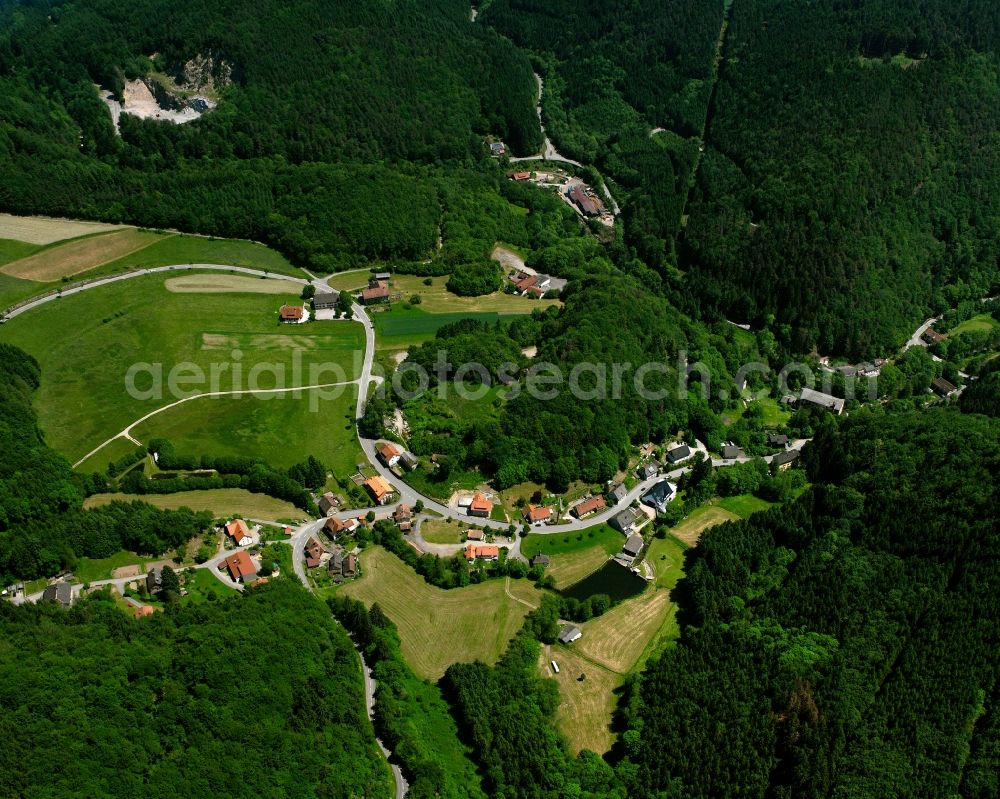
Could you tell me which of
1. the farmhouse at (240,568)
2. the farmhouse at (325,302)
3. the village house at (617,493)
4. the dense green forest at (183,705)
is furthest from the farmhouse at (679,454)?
the farmhouse at (325,302)

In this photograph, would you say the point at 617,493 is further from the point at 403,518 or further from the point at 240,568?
the point at 240,568

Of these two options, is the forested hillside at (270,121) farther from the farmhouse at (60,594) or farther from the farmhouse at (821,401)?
the farmhouse at (60,594)

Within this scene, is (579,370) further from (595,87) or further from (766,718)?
(595,87)

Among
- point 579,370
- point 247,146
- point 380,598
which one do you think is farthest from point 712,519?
point 247,146

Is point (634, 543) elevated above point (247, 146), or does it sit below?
below

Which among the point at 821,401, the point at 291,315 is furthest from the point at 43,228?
the point at 821,401

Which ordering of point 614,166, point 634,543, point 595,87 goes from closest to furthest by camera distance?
point 634,543, point 614,166, point 595,87

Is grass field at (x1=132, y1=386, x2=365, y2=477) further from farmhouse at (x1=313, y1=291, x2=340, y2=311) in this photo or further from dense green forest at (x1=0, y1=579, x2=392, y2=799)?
dense green forest at (x1=0, y1=579, x2=392, y2=799)
